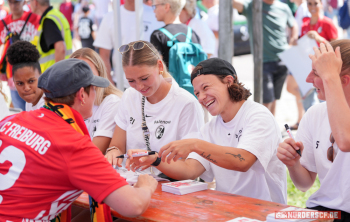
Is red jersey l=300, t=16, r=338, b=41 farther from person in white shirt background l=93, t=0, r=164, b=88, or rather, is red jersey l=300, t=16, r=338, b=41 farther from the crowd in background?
person in white shirt background l=93, t=0, r=164, b=88

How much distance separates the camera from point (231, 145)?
2.57 metres

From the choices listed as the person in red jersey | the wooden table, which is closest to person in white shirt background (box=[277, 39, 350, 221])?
the wooden table

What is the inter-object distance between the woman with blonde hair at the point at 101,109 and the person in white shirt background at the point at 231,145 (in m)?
0.80

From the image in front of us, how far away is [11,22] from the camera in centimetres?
526

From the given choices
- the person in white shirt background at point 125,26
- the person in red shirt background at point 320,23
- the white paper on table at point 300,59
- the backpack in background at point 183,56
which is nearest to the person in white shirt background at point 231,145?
the backpack in background at point 183,56

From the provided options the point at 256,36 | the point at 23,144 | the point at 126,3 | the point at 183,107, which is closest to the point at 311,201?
the point at 183,107

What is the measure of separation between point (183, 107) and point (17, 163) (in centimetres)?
134

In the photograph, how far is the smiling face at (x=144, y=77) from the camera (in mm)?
2785

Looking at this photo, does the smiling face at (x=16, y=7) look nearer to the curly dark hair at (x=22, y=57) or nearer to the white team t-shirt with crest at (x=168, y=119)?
the curly dark hair at (x=22, y=57)

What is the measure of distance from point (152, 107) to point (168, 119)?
0.55 feet

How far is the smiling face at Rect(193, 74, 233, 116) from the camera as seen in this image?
2.51 m

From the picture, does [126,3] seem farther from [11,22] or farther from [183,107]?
[183,107]

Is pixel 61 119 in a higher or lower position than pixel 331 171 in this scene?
higher

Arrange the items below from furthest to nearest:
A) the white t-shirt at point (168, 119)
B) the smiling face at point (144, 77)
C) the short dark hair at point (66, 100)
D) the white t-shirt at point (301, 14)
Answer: the white t-shirt at point (301, 14) < the white t-shirt at point (168, 119) < the smiling face at point (144, 77) < the short dark hair at point (66, 100)
